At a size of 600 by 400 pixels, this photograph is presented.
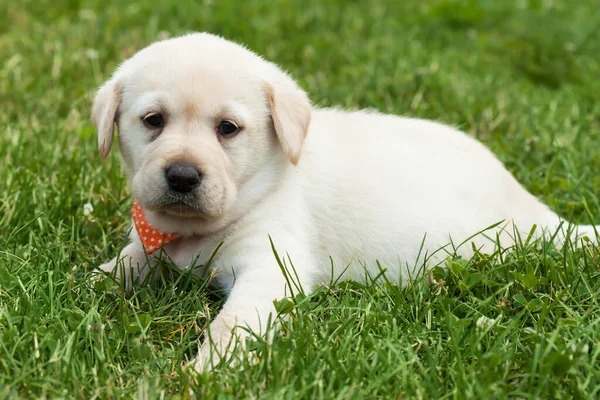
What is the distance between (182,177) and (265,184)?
1.65 feet

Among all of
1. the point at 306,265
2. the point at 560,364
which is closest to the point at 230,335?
the point at 306,265

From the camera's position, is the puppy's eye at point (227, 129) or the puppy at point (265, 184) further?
the puppy's eye at point (227, 129)

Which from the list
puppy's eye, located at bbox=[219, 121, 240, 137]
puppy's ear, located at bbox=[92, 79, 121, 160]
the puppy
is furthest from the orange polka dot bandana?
puppy's eye, located at bbox=[219, 121, 240, 137]

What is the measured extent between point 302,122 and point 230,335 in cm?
106

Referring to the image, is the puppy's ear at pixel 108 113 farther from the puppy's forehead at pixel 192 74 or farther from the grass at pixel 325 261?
the grass at pixel 325 261

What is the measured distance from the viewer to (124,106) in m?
3.59

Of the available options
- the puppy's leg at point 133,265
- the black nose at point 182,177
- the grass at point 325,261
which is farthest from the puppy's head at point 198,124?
the grass at point 325,261

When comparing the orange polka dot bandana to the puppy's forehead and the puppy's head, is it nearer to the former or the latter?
the puppy's head

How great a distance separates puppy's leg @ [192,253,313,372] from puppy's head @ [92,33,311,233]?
303 mm

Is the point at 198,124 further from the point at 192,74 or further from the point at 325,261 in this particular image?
the point at 325,261

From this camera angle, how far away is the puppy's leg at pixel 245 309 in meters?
2.89

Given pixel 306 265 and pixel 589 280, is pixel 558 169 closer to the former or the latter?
pixel 589 280

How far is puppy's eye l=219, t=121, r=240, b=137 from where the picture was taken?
3447 millimetres

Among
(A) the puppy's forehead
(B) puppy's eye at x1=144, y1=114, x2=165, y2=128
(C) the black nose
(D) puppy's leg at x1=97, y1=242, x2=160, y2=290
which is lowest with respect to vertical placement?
(D) puppy's leg at x1=97, y1=242, x2=160, y2=290
